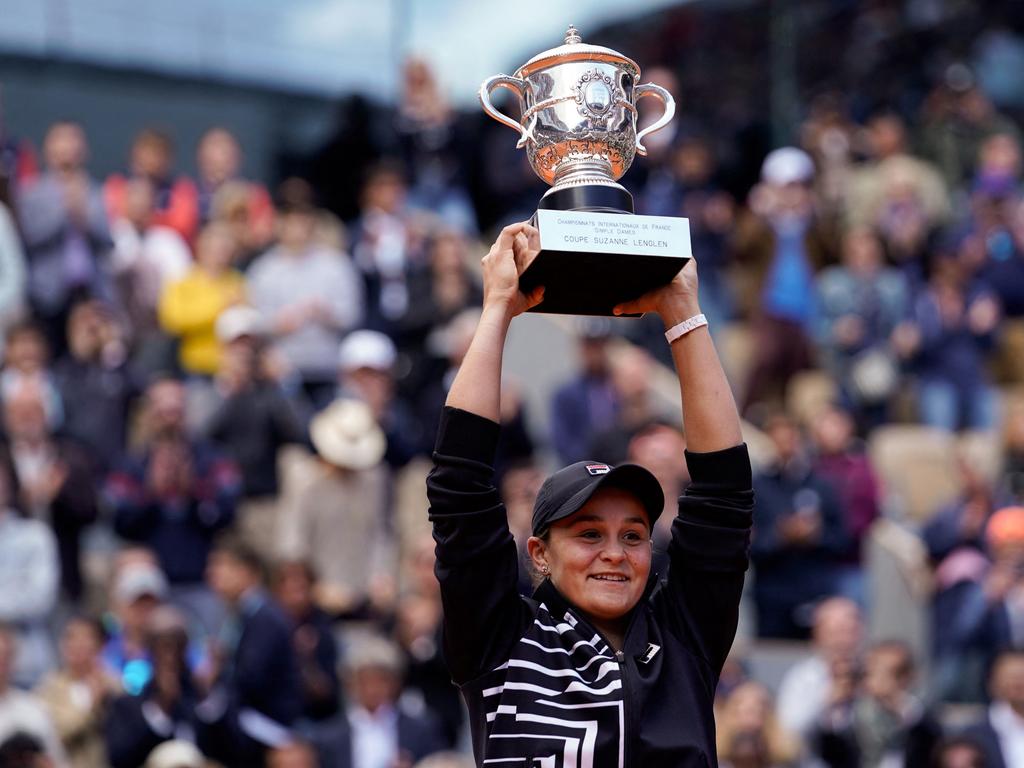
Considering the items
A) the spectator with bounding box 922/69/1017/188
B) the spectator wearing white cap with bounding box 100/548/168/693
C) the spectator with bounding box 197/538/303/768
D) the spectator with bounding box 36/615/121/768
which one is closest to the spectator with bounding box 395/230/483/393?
the spectator wearing white cap with bounding box 100/548/168/693

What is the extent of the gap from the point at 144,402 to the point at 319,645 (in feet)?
6.02

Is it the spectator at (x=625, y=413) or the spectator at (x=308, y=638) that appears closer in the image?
the spectator at (x=308, y=638)

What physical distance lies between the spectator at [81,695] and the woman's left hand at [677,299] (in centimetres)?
475

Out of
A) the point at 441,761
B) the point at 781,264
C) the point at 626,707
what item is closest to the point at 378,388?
the point at 441,761

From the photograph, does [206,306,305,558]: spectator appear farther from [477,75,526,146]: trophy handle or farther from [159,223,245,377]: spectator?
[477,75,526,146]: trophy handle

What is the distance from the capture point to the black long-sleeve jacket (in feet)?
11.9

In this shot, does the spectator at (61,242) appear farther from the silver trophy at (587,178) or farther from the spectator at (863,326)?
the silver trophy at (587,178)

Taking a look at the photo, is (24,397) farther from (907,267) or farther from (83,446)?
(907,267)

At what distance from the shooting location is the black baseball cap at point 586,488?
149 inches

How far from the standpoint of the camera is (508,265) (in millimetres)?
3893

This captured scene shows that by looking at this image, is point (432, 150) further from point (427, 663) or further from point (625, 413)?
point (427, 663)

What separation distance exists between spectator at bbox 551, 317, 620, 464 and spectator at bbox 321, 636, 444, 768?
6.90 ft

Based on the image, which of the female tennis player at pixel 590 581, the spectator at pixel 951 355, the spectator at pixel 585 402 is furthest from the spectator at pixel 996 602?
the female tennis player at pixel 590 581

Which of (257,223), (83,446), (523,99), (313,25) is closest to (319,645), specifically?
(83,446)
